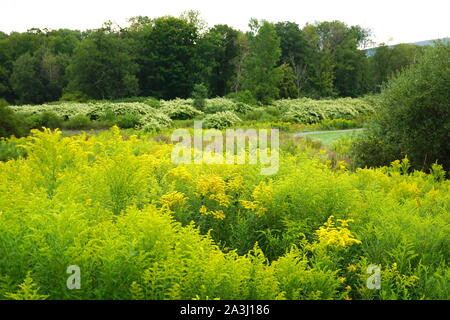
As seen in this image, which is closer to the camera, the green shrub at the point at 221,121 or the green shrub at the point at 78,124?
the green shrub at the point at 221,121

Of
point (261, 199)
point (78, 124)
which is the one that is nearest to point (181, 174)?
point (261, 199)

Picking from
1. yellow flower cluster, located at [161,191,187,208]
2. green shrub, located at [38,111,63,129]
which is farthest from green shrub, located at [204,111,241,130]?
yellow flower cluster, located at [161,191,187,208]

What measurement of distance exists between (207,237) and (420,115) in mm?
7485

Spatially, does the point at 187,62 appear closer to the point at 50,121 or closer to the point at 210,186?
the point at 50,121

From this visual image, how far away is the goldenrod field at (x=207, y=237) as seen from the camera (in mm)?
2633

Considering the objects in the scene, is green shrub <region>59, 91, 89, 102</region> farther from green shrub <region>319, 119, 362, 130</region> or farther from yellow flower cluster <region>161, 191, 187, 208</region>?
yellow flower cluster <region>161, 191, 187, 208</region>

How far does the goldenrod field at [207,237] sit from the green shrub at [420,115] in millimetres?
3253

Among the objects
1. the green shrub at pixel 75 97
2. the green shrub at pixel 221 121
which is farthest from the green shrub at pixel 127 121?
the green shrub at pixel 75 97

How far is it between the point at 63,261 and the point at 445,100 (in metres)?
8.68

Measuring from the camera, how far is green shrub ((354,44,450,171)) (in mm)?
8758

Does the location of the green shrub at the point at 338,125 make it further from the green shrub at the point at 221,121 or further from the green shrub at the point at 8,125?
the green shrub at the point at 8,125

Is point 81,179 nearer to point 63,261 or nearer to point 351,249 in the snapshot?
point 63,261

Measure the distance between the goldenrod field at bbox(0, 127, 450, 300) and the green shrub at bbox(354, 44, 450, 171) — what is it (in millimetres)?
3253
